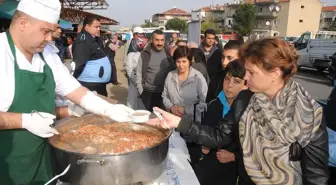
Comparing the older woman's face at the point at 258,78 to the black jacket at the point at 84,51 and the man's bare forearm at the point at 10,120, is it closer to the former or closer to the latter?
the man's bare forearm at the point at 10,120

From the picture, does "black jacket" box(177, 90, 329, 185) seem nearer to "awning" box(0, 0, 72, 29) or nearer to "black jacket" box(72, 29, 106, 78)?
"black jacket" box(72, 29, 106, 78)

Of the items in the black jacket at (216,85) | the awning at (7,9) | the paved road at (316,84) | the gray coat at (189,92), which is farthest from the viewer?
the paved road at (316,84)

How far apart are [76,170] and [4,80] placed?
2.11ft

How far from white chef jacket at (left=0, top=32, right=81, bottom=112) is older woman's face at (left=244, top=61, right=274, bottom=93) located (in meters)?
1.14

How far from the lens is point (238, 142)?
1719 millimetres

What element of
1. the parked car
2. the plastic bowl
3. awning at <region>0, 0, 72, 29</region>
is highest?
awning at <region>0, 0, 72, 29</region>

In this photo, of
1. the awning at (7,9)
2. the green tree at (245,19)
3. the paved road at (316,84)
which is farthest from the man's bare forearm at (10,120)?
the green tree at (245,19)

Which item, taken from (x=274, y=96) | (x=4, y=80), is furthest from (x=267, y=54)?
(x=4, y=80)

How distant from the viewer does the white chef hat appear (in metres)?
1.52

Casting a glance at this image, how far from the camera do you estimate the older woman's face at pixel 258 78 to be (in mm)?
1503

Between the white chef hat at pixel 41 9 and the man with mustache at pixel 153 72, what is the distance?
2.98 m

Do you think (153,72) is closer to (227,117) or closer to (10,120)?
(227,117)

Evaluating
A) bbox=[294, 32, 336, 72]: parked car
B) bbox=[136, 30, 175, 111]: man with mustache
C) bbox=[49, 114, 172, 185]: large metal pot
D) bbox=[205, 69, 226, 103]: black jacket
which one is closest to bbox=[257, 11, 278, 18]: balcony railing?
bbox=[294, 32, 336, 72]: parked car

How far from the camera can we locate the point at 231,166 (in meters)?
2.22
